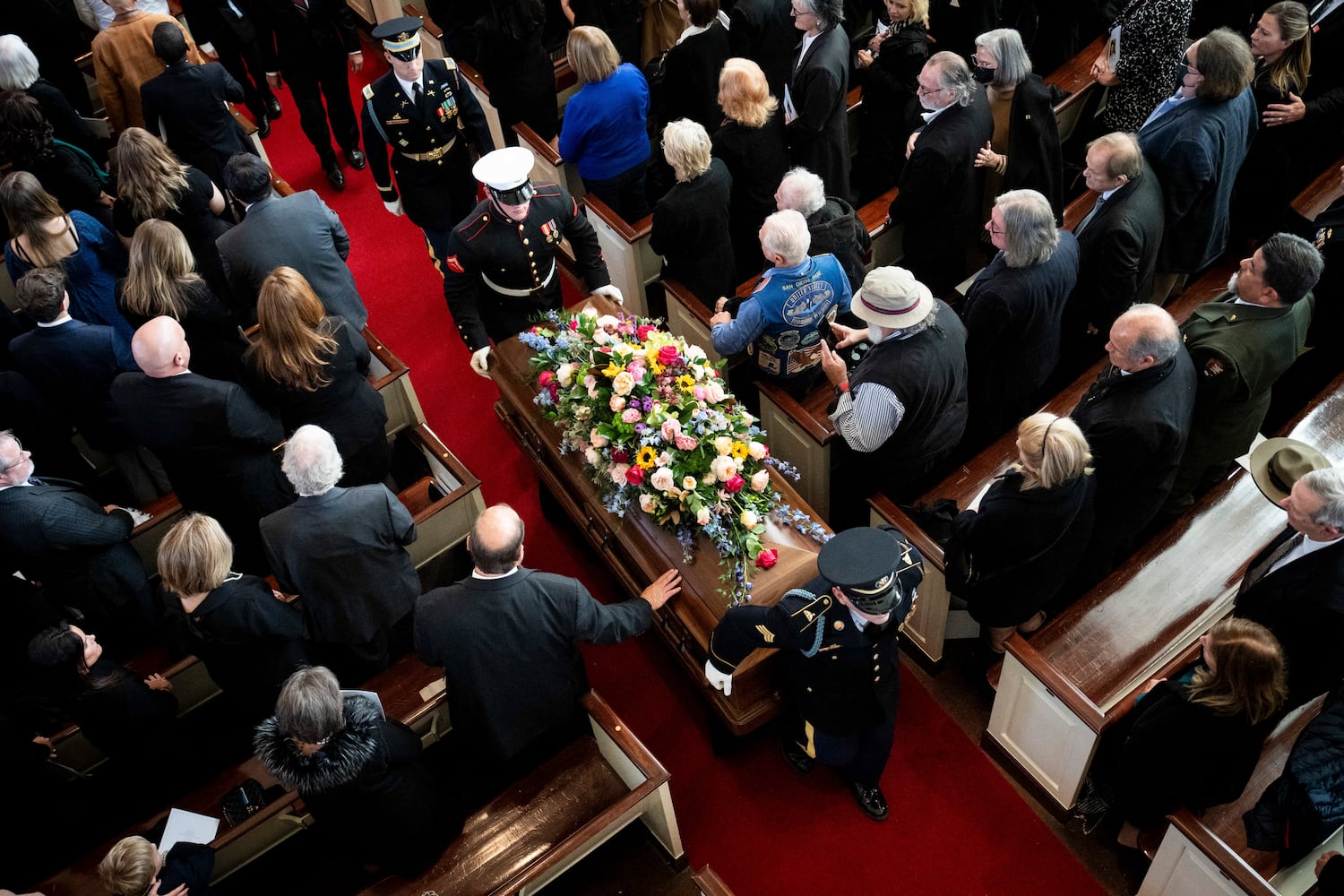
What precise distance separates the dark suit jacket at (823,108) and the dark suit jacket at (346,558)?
2956 millimetres

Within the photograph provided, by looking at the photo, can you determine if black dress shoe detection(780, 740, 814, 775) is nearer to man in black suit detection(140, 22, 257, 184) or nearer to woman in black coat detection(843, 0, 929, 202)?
woman in black coat detection(843, 0, 929, 202)

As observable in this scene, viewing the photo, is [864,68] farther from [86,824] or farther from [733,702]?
[86,824]

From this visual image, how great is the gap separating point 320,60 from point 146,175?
1.98m

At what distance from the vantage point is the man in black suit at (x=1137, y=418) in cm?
367

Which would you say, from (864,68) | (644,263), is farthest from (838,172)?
(644,263)

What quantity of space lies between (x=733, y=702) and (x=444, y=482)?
5.74 ft

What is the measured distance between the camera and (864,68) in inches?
224

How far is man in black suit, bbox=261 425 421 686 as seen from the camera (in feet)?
12.0

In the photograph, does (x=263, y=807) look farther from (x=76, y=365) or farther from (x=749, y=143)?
(x=749, y=143)

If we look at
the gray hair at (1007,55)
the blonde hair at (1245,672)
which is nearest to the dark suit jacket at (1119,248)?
the gray hair at (1007,55)

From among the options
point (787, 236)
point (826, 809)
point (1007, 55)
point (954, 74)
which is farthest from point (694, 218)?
point (826, 809)

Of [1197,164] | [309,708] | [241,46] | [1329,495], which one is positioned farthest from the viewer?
[241,46]

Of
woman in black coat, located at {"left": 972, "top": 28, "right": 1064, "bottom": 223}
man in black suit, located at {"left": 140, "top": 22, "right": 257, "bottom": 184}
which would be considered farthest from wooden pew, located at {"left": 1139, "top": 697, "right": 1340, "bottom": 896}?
man in black suit, located at {"left": 140, "top": 22, "right": 257, "bottom": 184}

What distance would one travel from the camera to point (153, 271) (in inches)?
173
